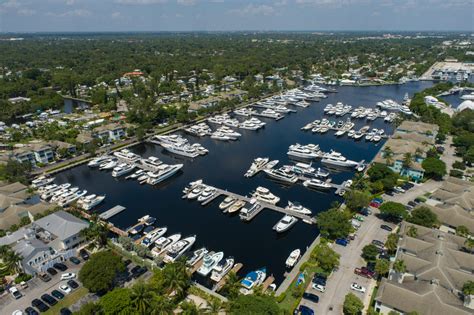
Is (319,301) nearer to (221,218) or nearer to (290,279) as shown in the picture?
(290,279)

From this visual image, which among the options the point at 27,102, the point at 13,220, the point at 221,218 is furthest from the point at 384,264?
the point at 27,102

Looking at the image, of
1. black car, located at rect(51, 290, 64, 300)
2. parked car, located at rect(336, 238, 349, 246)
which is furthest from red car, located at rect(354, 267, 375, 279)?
black car, located at rect(51, 290, 64, 300)

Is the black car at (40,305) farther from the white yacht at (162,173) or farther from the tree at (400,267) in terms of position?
the tree at (400,267)

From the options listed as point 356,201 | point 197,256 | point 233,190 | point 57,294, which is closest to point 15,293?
point 57,294

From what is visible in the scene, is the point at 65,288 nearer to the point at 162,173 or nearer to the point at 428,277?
the point at 162,173

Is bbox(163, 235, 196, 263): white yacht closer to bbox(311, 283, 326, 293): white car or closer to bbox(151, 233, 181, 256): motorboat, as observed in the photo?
bbox(151, 233, 181, 256): motorboat

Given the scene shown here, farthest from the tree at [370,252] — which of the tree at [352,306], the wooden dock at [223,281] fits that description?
the wooden dock at [223,281]
